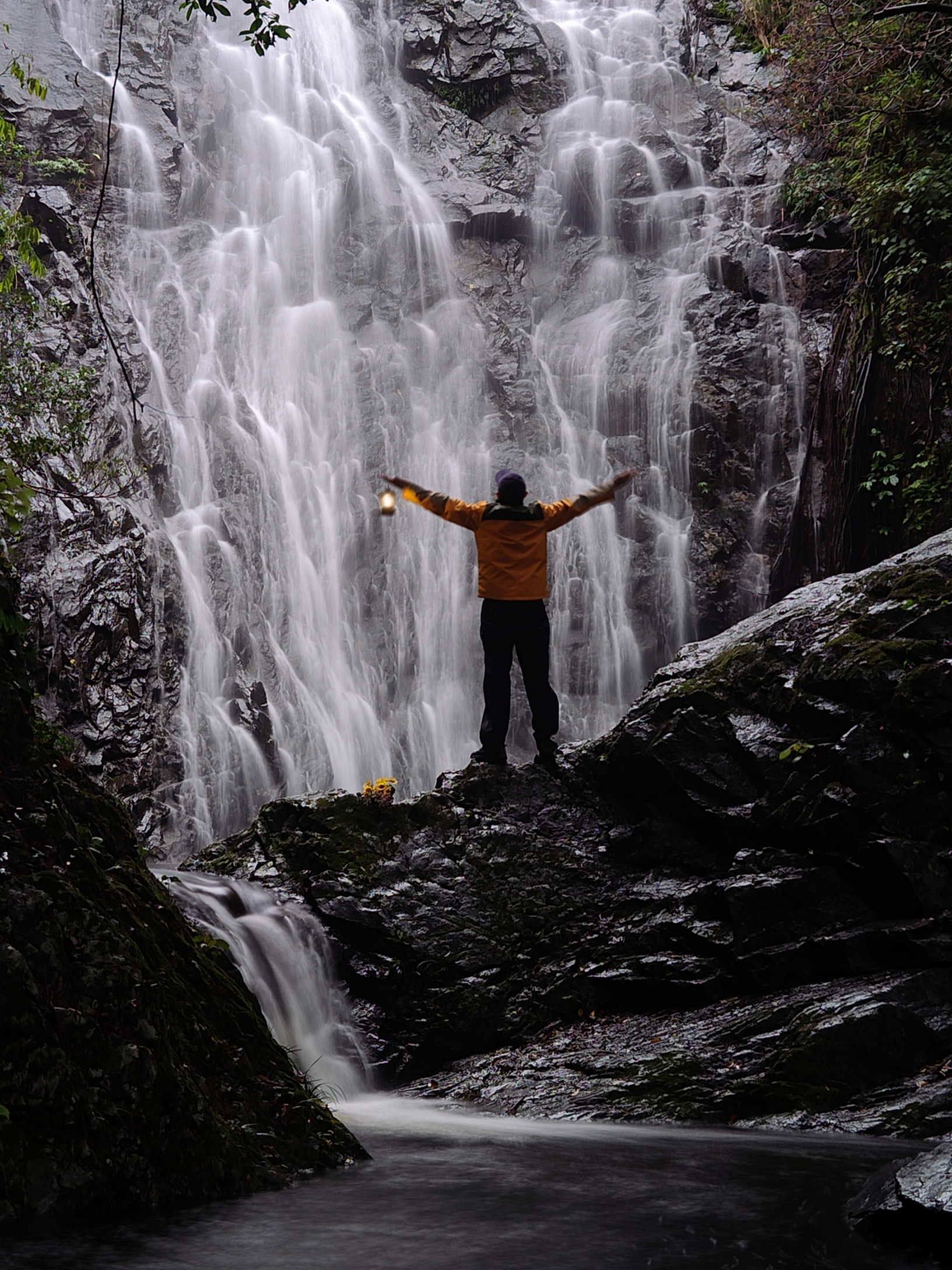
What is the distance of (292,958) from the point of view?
7.59 metres

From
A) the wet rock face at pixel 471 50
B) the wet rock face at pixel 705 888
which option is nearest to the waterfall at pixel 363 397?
the wet rock face at pixel 471 50

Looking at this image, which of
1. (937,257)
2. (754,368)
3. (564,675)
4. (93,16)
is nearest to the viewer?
(937,257)

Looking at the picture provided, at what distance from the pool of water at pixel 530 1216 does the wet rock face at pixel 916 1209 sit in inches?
3.1

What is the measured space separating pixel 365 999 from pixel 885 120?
1428 centimetres

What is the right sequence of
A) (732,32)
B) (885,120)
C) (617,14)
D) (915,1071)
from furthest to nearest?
(617,14)
(732,32)
(885,120)
(915,1071)

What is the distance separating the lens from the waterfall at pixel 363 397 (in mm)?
16625

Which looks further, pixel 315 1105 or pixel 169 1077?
pixel 315 1105

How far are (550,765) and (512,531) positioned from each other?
1.91 metres

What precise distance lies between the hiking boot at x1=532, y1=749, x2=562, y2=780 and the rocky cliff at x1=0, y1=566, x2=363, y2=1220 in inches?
166

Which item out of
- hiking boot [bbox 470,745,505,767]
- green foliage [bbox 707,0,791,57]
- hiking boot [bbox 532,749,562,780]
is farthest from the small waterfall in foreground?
green foliage [bbox 707,0,791,57]

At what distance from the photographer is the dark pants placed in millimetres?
8555

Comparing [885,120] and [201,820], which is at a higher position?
[885,120]

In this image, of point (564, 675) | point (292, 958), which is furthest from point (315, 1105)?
point (564, 675)

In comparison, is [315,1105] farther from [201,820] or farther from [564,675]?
[564,675]
